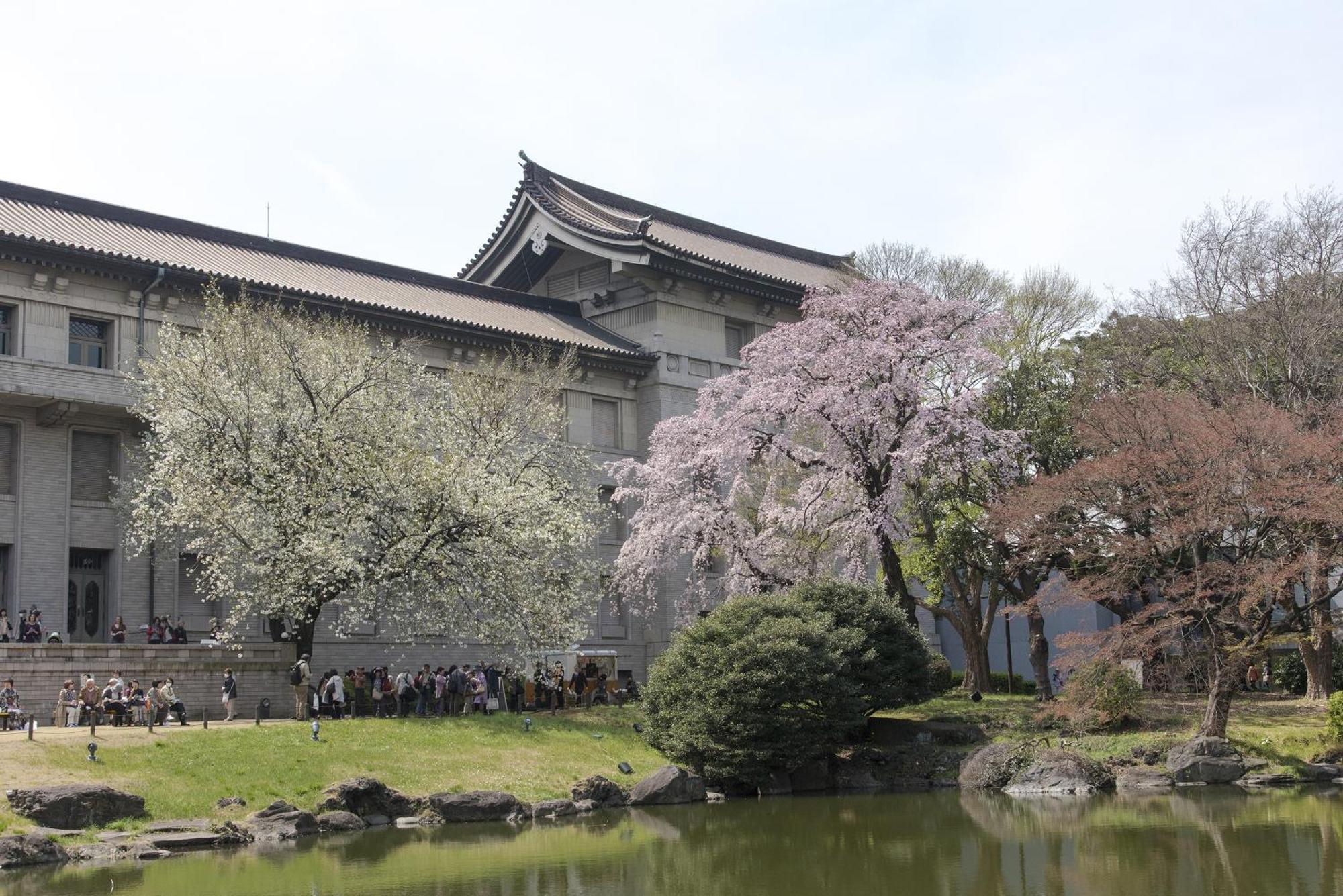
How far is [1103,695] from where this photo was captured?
32.9 meters

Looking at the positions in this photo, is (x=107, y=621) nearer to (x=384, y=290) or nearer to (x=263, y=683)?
(x=263, y=683)

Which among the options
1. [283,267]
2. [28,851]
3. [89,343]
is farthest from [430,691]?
[28,851]

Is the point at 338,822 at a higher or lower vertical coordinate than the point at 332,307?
lower

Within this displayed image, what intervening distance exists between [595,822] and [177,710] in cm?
1026

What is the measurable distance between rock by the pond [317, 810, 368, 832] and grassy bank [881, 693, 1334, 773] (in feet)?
49.1

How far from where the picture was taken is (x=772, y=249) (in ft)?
195

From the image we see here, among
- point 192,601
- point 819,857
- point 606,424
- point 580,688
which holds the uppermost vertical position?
point 606,424

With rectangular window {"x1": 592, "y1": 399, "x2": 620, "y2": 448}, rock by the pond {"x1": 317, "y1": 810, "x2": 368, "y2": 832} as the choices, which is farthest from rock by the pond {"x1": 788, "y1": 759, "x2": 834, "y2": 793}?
rectangular window {"x1": 592, "y1": 399, "x2": 620, "y2": 448}

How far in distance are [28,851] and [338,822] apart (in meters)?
5.61

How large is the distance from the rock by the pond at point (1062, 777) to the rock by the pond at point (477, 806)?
35.9ft

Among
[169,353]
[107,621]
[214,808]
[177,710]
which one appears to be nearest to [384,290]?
[169,353]

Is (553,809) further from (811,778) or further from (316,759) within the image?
(811,778)

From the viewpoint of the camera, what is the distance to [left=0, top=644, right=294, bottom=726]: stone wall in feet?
98.5

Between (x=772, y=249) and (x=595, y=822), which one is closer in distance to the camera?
(x=595, y=822)
